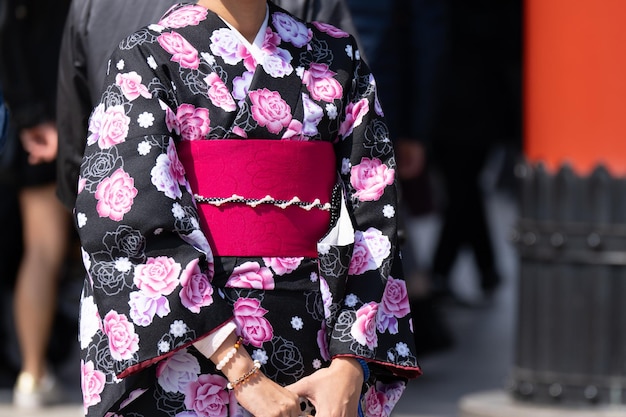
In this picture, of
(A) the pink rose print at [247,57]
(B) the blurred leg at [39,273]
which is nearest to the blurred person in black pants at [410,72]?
(B) the blurred leg at [39,273]

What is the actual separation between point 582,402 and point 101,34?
229cm

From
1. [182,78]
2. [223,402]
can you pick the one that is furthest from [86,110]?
[223,402]

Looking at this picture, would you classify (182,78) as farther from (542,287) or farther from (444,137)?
(444,137)

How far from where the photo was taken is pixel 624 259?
462 centimetres

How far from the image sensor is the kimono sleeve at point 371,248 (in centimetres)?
263

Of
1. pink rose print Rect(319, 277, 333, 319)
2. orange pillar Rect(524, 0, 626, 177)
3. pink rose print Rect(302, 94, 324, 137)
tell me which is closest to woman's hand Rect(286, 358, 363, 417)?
pink rose print Rect(319, 277, 333, 319)

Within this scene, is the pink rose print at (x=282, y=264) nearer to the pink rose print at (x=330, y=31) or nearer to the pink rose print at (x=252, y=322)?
the pink rose print at (x=252, y=322)

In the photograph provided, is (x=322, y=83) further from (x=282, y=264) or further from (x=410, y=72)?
(x=410, y=72)

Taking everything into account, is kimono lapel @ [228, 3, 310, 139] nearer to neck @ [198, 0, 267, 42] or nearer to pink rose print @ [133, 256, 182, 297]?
neck @ [198, 0, 267, 42]

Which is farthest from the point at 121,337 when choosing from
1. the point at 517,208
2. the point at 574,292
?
the point at 517,208

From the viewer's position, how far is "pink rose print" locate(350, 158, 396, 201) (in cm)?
271

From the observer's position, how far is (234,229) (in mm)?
2600

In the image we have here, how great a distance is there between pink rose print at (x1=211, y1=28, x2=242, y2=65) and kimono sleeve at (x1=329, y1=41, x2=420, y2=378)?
0.25 meters

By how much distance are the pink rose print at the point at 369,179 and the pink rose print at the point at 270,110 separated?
0.20 meters
